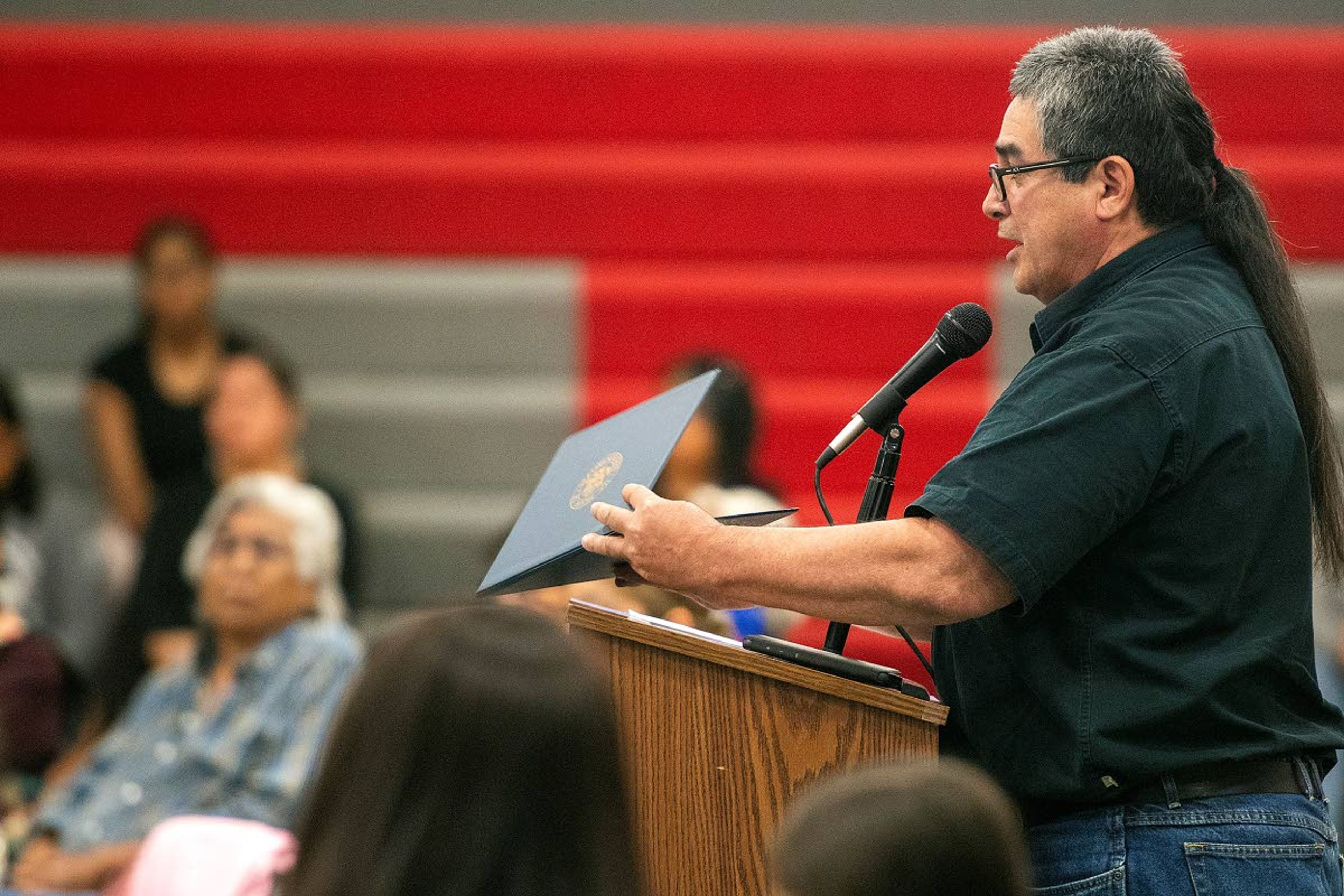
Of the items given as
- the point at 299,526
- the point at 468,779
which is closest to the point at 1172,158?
the point at 468,779

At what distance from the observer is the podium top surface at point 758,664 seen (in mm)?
1481

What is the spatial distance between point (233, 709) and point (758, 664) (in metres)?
1.84

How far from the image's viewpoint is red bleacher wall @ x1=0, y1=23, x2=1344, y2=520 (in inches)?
167

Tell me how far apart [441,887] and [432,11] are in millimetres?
3809

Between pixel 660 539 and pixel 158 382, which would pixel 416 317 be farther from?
pixel 660 539

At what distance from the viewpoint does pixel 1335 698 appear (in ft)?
11.2

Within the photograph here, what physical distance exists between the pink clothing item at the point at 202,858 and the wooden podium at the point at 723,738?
899 millimetres

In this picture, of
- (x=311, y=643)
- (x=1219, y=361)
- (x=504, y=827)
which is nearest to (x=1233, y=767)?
(x=1219, y=361)

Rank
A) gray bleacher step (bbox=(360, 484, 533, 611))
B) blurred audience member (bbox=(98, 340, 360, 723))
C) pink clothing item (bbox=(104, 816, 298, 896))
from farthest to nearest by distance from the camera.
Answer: gray bleacher step (bbox=(360, 484, 533, 611))
blurred audience member (bbox=(98, 340, 360, 723))
pink clothing item (bbox=(104, 816, 298, 896))

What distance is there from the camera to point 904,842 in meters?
1.01

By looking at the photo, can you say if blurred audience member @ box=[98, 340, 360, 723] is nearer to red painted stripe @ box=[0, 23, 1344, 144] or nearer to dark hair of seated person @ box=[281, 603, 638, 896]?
red painted stripe @ box=[0, 23, 1344, 144]

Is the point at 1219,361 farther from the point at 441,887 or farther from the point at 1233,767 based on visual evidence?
the point at 441,887

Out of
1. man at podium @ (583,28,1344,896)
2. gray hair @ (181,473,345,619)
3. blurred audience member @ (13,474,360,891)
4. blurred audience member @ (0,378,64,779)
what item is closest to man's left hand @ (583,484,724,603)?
man at podium @ (583,28,1344,896)

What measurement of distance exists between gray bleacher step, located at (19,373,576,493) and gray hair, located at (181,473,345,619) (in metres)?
0.88
